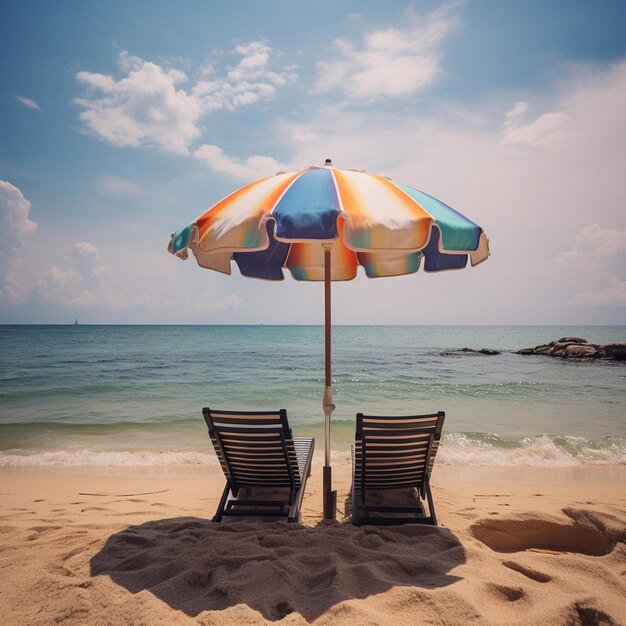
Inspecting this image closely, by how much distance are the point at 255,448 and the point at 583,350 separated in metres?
30.5

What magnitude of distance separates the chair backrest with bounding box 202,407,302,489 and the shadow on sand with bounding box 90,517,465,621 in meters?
0.41

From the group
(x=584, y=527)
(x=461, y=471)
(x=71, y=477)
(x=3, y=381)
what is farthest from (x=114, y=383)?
(x=584, y=527)

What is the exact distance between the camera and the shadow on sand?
8.59ft

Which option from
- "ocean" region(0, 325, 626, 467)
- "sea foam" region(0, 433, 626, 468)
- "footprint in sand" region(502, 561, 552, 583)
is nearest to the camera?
"footprint in sand" region(502, 561, 552, 583)

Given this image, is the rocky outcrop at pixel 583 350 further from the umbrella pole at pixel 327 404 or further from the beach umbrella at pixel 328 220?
the umbrella pole at pixel 327 404

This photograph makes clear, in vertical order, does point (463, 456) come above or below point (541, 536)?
below

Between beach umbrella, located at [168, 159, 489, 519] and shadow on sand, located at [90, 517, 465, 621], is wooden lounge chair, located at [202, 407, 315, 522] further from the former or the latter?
beach umbrella, located at [168, 159, 489, 519]

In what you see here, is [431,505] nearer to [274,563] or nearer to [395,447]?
[395,447]

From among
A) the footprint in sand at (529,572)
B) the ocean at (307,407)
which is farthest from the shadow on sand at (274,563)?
the ocean at (307,407)

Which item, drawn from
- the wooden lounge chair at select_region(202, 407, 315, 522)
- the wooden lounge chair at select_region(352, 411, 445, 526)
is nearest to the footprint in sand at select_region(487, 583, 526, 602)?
the wooden lounge chair at select_region(352, 411, 445, 526)

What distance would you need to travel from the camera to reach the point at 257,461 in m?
3.93

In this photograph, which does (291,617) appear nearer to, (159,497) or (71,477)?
(159,497)

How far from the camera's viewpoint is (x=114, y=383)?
58.1ft

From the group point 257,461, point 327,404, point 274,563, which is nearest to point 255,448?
point 257,461
